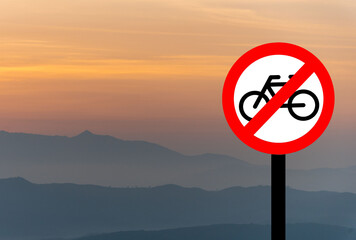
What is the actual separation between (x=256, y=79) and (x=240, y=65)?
92 millimetres

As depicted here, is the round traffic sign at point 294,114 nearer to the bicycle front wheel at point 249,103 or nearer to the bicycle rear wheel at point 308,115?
the bicycle rear wheel at point 308,115

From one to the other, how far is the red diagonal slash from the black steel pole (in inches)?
8.0

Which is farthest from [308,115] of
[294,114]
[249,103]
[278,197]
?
[278,197]

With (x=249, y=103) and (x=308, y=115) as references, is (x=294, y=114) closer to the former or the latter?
(x=308, y=115)

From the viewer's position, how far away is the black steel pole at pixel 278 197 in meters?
192

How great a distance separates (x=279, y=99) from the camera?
191625mm

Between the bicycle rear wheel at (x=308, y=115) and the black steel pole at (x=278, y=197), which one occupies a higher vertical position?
the bicycle rear wheel at (x=308, y=115)

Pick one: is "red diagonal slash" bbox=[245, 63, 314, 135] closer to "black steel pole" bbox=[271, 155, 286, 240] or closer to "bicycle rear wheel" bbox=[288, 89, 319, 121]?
"bicycle rear wheel" bbox=[288, 89, 319, 121]

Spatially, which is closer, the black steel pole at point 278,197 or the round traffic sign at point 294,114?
the round traffic sign at point 294,114

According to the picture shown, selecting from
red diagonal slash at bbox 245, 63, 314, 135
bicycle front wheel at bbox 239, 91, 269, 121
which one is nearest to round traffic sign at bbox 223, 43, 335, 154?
red diagonal slash at bbox 245, 63, 314, 135

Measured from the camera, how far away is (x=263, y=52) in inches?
7549

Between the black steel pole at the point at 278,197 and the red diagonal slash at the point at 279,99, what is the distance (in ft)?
0.66

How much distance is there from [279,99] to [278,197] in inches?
17.3

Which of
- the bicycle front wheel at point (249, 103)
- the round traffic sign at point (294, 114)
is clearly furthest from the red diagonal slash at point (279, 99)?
the bicycle front wheel at point (249, 103)
